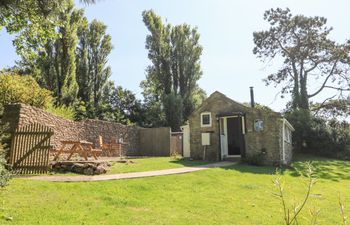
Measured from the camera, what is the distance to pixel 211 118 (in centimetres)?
1725

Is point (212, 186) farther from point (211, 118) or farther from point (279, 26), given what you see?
point (279, 26)

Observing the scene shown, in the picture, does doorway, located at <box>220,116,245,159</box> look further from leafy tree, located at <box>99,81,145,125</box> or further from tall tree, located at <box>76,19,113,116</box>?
leafy tree, located at <box>99,81,145,125</box>

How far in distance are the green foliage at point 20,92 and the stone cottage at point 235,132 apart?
28.8ft

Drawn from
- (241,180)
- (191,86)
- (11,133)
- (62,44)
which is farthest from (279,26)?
Result: (11,133)

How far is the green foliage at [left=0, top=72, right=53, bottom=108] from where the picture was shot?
10672mm

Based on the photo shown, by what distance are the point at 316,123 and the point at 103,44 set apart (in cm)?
2123

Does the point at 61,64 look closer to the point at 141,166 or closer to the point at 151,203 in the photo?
the point at 141,166

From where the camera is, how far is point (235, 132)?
17.2 meters

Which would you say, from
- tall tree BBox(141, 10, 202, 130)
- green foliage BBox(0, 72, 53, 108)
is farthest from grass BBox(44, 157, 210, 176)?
tall tree BBox(141, 10, 202, 130)

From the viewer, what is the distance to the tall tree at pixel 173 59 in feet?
102

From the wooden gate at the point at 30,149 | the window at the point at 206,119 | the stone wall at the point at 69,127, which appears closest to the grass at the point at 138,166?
the wooden gate at the point at 30,149

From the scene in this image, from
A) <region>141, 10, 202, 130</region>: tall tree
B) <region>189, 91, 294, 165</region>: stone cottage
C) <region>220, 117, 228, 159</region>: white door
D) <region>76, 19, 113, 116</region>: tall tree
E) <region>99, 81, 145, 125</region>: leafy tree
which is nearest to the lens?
<region>189, 91, 294, 165</region>: stone cottage

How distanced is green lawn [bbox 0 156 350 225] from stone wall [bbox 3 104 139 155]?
3030 millimetres

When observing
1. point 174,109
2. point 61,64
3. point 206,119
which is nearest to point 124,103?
point 174,109
